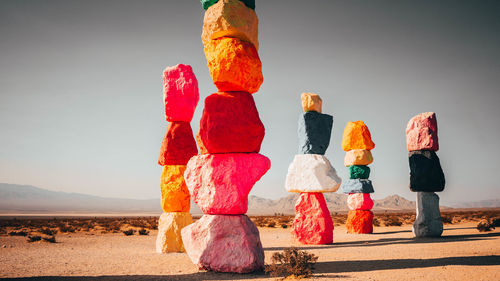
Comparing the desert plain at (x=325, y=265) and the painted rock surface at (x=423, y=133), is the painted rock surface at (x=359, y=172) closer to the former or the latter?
the painted rock surface at (x=423, y=133)

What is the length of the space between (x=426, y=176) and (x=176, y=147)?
1097 cm

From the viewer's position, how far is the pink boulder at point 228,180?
7.96m

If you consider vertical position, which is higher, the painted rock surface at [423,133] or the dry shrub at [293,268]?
the painted rock surface at [423,133]

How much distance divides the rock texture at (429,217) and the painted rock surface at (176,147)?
10529 mm

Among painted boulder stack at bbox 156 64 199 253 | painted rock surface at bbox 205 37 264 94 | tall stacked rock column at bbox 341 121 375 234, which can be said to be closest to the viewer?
painted rock surface at bbox 205 37 264 94

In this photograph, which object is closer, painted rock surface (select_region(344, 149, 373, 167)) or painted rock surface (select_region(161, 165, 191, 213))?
painted rock surface (select_region(161, 165, 191, 213))

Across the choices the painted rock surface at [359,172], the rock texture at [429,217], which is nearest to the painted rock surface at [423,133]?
the rock texture at [429,217]

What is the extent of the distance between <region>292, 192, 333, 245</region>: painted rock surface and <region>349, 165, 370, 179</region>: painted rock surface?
6678mm

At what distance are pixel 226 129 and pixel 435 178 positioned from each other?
11787 mm

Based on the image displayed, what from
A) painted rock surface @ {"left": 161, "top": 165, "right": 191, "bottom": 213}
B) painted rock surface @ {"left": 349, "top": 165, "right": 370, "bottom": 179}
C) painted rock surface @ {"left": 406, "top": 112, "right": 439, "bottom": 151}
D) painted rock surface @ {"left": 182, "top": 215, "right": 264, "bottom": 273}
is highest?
painted rock surface @ {"left": 406, "top": 112, "right": 439, "bottom": 151}

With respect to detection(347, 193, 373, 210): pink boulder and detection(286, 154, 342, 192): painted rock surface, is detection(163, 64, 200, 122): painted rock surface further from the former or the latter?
detection(347, 193, 373, 210): pink boulder

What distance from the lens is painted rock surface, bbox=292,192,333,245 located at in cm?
1399

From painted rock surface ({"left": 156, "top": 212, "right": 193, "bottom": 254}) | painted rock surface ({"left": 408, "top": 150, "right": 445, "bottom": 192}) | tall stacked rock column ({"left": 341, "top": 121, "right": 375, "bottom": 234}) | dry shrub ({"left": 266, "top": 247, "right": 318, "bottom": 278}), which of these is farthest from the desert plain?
tall stacked rock column ({"left": 341, "top": 121, "right": 375, "bottom": 234})

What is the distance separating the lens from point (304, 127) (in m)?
14.6
